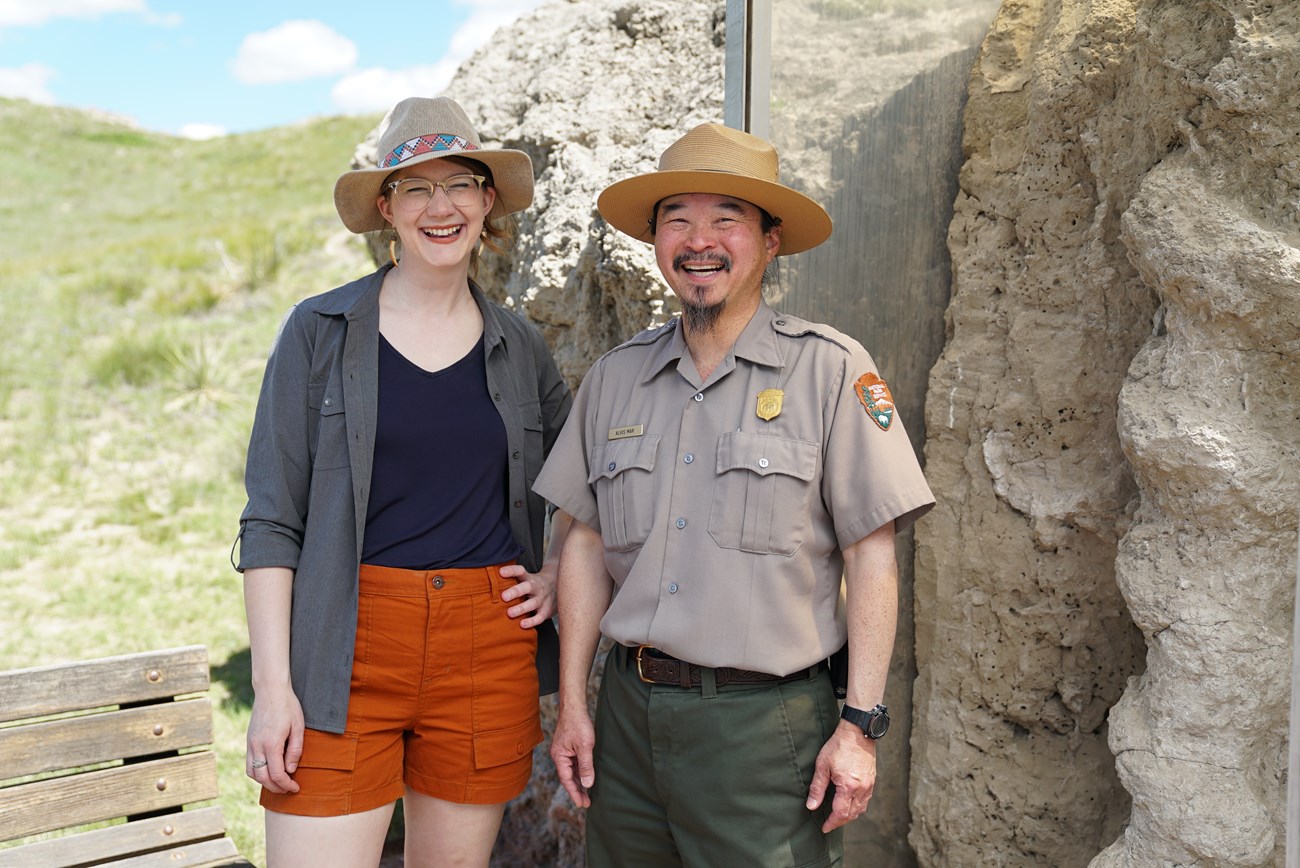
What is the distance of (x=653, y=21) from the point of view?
4.07 m

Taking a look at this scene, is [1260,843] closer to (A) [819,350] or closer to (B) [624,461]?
(A) [819,350]

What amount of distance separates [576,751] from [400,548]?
612mm

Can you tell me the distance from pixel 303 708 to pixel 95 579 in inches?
247

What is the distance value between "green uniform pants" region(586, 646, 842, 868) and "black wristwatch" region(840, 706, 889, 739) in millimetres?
103

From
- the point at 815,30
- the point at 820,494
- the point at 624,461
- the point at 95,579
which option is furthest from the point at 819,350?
the point at 95,579

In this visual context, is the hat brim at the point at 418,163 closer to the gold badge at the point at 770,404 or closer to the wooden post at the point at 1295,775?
the gold badge at the point at 770,404

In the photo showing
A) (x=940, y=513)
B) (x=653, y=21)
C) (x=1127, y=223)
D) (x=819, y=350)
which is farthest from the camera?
(x=653, y=21)

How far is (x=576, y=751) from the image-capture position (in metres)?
2.53

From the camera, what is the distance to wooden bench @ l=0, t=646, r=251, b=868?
2967mm

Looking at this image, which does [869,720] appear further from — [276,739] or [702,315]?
[276,739]

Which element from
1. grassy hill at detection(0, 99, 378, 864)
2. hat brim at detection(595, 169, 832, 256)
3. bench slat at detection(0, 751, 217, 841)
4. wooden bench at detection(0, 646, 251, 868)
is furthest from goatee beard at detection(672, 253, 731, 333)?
grassy hill at detection(0, 99, 378, 864)

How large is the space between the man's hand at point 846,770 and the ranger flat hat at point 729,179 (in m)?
1.10

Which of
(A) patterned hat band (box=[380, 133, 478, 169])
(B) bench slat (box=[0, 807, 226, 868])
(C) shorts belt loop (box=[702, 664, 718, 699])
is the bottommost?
(B) bench slat (box=[0, 807, 226, 868])

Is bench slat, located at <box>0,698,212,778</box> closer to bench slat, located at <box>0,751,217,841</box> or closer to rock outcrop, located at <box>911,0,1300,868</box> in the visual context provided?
bench slat, located at <box>0,751,217,841</box>
